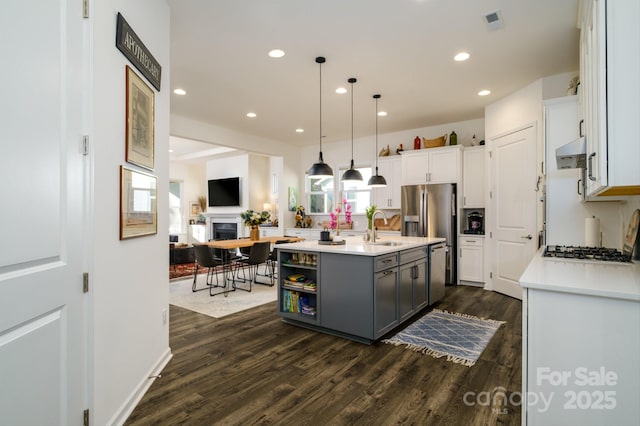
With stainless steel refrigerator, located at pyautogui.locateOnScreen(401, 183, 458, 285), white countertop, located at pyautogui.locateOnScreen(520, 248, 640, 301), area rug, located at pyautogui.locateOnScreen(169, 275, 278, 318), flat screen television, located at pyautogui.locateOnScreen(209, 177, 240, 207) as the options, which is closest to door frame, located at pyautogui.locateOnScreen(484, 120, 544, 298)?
stainless steel refrigerator, located at pyautogui.locateOnScreen(401, 183, 458, 285)

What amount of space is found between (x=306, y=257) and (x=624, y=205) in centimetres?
292

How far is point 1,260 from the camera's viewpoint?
3.64 feet

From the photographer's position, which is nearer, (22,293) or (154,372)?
(22,293)

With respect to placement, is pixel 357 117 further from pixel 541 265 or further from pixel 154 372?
pixel 154 372

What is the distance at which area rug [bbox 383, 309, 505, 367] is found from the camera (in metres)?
2.87

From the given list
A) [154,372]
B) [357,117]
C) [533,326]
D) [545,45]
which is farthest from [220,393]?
[357,117]

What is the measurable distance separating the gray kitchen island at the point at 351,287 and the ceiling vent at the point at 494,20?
7.33 feet

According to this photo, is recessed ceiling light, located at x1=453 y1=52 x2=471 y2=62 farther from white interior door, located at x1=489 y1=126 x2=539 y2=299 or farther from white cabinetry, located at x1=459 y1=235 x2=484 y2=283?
white cabinetry, located at x1=459 y1=235 x2=484 y2=283

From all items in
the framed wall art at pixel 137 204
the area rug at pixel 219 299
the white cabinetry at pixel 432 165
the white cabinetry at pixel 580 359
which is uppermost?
the white cabinetry at pixel 432 165

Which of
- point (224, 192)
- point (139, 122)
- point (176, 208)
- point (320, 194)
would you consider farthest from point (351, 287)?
point (176, 208)

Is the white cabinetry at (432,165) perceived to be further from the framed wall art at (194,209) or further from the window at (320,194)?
the framed wall art at (194,209)

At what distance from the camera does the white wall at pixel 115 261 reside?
167 cm

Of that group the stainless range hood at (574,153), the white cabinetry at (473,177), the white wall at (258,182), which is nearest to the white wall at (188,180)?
the white wall at (258,182)

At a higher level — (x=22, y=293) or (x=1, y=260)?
(x=1, y=260)
